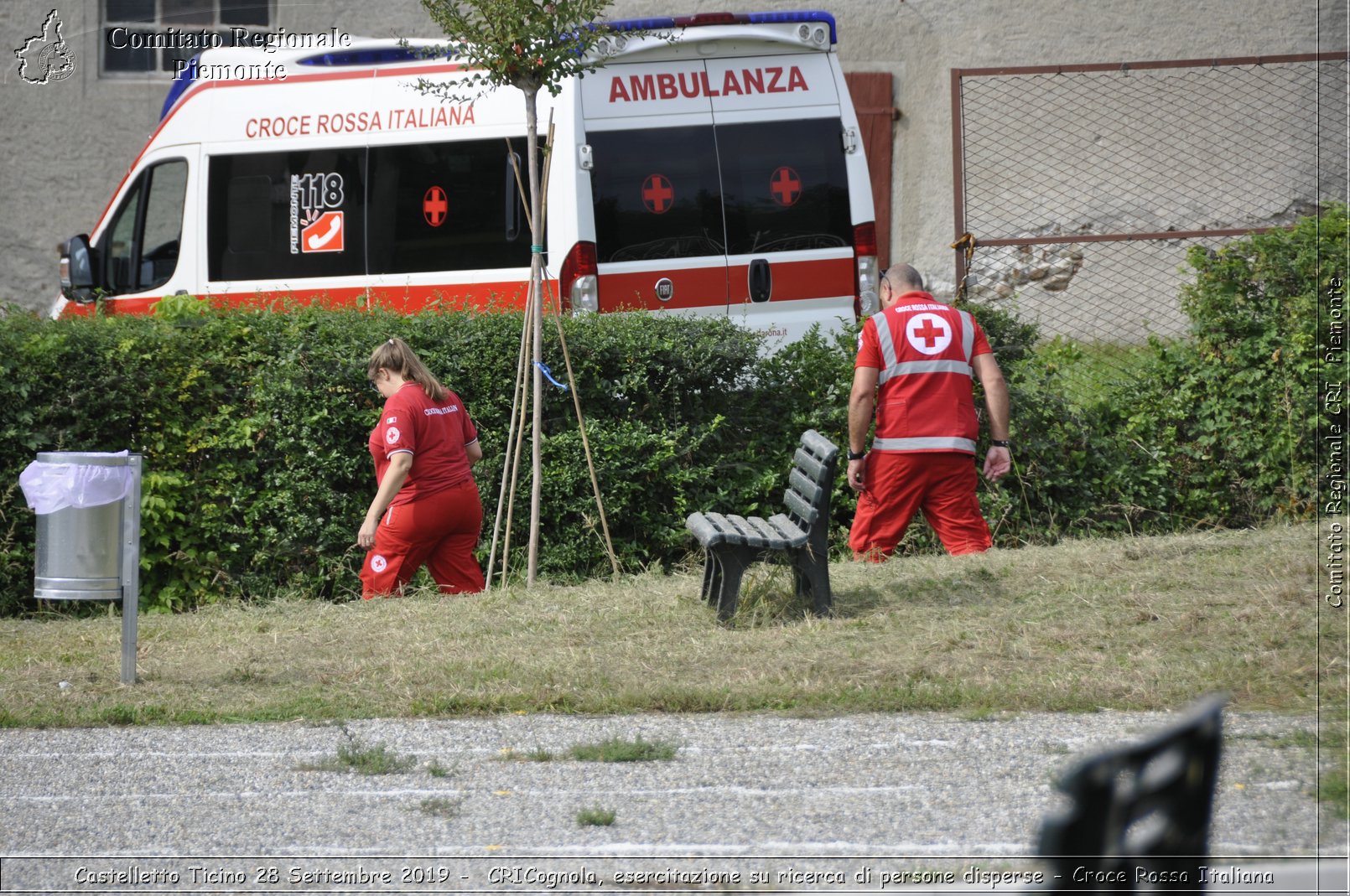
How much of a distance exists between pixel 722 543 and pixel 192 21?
1202cm

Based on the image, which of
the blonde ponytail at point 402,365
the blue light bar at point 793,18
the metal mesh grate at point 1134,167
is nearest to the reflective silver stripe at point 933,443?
the blonde ponytail at point 402,365

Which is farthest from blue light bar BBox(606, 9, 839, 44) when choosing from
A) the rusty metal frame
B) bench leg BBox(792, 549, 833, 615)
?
bench leg BBox(792, 549, 833, 615)

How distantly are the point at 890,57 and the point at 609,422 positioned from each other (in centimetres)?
791

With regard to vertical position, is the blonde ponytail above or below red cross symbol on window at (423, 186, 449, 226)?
below

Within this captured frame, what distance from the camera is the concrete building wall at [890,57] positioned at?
47.7 ft

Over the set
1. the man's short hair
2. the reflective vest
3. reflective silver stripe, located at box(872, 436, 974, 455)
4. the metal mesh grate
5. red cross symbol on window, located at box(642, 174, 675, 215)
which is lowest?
reflective silver stripe, located at box(872, 436, 974, 455)

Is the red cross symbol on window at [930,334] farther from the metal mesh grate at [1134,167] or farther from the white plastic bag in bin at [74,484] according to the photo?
the metal mesh grate at [1134,167]

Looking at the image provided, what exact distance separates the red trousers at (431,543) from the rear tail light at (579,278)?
2073 mm

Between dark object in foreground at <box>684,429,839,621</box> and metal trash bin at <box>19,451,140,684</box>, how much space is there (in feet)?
7.89

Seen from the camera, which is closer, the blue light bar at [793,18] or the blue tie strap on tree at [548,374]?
the blue tie strap on tree at [548,374]

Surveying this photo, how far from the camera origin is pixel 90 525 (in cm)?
576

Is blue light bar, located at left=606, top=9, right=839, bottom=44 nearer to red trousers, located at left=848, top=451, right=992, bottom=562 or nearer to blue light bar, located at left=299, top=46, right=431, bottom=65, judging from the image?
blue light bar, located at left=299, top=46, right=431, bottom=65

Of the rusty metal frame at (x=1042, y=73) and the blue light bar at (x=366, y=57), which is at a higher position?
the blue light bar at (x=366, y=57)

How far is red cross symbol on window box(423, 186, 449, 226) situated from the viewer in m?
10.3
